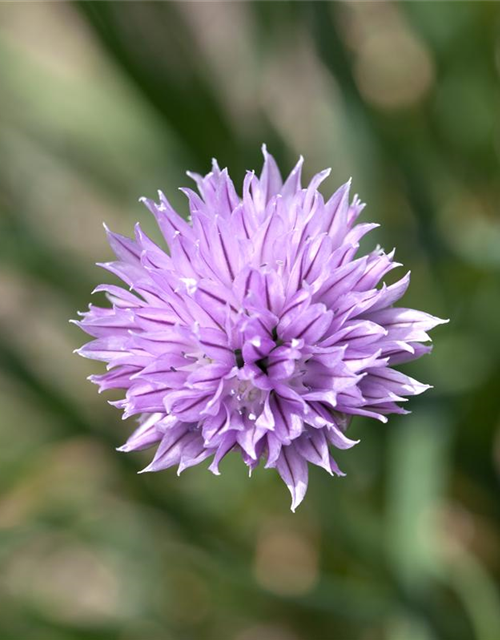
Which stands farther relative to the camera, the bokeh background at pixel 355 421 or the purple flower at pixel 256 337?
the bokeh background at pixel 355 421

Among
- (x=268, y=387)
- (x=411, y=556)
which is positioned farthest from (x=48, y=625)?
(x=268, y=387)

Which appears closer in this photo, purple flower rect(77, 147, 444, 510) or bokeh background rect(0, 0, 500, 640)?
purple flower rect(77, 147, 444, 510)

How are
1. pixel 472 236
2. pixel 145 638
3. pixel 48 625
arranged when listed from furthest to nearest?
1. pixel 145 638
2. pixel 48 625
3. pixel 472 236

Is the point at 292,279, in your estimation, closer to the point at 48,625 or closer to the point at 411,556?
the point at 411,556

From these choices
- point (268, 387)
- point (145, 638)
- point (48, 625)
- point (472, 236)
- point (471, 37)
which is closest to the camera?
point (268, 387)
